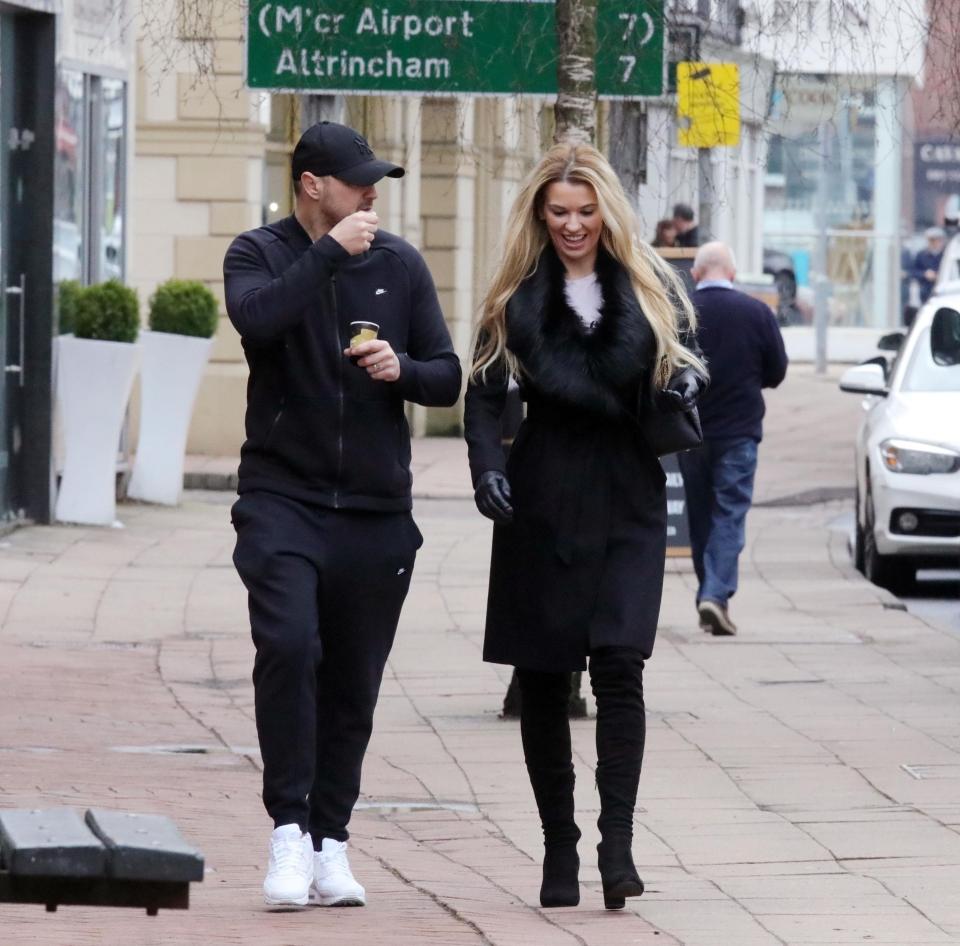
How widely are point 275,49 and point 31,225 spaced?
18.6ft

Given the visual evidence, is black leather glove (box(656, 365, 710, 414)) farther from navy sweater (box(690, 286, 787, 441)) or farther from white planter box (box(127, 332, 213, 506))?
white planter box (box(127, 332, 213, 506))

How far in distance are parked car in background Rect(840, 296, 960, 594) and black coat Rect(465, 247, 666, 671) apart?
26.1ft

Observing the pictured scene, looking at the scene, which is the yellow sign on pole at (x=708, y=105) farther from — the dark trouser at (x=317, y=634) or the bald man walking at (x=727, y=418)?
the dark trouser at (x=317, y=634)

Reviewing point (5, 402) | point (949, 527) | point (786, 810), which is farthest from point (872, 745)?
point (5, 402)

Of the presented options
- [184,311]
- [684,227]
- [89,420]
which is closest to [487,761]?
[89,420]

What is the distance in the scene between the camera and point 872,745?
342 inches

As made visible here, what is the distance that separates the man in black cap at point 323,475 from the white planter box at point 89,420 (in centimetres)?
975

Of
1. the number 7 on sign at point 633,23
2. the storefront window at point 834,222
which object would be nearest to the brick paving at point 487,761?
the number 7 on sign at point 633,23

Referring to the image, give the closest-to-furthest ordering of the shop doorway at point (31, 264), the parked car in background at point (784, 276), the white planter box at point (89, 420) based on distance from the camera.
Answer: the shop doorway at point (31, 264) → the white planter box at point (89, 420) → the parked car in background at point (784, 276)

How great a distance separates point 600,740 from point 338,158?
147 centimetres

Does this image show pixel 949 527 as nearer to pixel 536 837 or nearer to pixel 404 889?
pixel 536 837

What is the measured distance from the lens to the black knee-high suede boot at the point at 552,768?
236 inches

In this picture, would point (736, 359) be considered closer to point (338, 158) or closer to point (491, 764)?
point (491, 764)

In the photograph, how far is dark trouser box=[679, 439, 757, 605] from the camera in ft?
39.5
